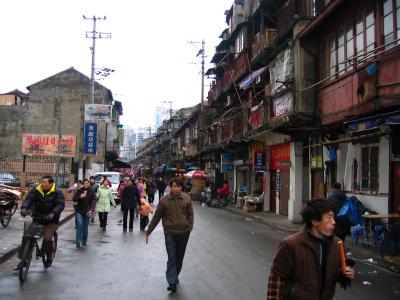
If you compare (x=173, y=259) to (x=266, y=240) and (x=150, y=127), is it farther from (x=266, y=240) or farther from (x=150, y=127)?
(x=150, y=127)

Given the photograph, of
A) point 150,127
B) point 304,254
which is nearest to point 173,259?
point 304,254

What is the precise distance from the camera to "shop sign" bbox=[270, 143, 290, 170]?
23.1m

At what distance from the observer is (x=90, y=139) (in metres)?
42.9

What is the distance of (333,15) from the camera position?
17.9m

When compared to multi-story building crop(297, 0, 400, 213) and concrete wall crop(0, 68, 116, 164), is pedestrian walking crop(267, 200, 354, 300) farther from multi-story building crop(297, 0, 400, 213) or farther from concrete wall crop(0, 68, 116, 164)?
concrete wall crop(0, 68, 116, 164)

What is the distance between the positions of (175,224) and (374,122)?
22.1 feet

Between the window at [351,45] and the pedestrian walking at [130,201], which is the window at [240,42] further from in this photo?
the pedestrian walking at [130,201]

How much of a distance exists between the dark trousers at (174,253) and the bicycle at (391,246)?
4.68 metres

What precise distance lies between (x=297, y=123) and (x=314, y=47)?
2938 mm

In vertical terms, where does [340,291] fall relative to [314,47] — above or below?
below

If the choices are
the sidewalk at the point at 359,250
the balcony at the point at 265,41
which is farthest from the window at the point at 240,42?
the sidewalk at the point at 359,250

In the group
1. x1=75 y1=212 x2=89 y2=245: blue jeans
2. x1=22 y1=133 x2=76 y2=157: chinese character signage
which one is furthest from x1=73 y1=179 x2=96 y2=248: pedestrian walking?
x1=22 y1=133 x2=76 y2=157: chinese character signage

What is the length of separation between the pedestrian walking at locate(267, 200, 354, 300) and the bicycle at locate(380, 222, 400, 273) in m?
7.22

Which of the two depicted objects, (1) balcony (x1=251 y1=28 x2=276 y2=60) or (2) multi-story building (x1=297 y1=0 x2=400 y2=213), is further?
(1) balcony (x1=251 y1=28 x2=276 y2=60)
